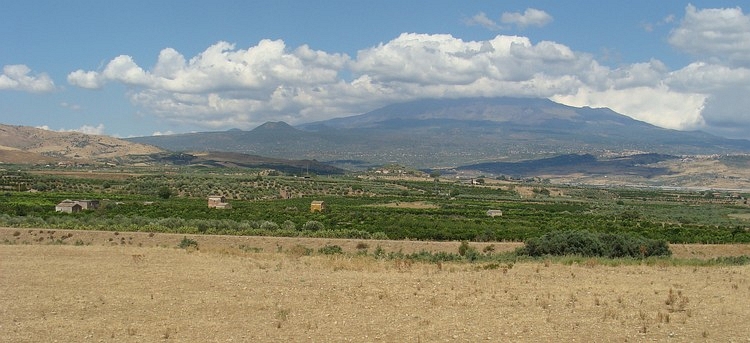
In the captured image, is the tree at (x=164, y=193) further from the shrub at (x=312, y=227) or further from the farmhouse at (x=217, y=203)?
the shrub at (x=312, y=227)

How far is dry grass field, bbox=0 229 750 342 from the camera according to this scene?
15.5 m

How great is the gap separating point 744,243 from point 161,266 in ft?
133

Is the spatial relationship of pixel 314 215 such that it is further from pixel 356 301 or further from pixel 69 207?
pixel 356 301

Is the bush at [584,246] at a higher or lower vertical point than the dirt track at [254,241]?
higher

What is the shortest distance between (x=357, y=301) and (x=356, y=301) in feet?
0.09

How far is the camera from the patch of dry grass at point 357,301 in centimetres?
1557

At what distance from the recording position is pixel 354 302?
19078mm

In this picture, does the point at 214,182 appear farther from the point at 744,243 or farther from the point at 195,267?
the point at 195,267

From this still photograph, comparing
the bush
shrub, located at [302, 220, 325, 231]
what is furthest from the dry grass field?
shrub, located at [302, 220, 325, 231]

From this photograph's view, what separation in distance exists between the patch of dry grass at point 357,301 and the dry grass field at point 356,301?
0.15 ft

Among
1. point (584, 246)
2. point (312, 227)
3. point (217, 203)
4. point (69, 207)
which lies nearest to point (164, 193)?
point (217, 203)

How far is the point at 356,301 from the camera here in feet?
63.1

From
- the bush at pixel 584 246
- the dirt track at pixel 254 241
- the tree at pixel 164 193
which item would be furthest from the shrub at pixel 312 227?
the tree at pixel 164 193

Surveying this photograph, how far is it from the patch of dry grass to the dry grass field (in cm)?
4
